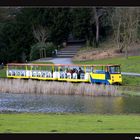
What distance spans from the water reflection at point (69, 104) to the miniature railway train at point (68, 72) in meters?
8.08

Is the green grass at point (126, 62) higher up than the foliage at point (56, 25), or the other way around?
the foliage at point (56, 25)

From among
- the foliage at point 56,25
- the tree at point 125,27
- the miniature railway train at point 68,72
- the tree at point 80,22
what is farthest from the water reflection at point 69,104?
the tree at point 125,27

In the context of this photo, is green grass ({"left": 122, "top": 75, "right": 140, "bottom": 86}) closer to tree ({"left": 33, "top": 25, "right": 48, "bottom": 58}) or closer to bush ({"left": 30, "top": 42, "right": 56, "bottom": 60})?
bush ({"left": 30, "top": 42, "right": 56, "bottom": 60})

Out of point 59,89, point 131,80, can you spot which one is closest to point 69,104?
point 59,89

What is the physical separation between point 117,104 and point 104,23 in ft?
48.2

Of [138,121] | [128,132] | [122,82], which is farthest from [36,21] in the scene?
[128,132]

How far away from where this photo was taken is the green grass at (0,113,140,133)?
55.7 feet

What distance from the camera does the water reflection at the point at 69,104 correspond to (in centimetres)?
2681

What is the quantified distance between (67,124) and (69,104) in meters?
11.5

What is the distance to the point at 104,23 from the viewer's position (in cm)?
4422

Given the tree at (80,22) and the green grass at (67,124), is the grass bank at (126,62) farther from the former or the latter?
the green grass at (67,124)

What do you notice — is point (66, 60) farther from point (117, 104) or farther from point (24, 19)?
point (117, 104)

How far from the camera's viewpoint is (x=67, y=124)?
18.6 meters

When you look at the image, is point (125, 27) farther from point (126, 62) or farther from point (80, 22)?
point (80, 22)
